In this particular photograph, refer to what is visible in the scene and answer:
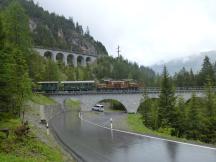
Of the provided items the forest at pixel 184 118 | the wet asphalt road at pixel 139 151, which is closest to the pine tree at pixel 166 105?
the forest at pixel 184 118

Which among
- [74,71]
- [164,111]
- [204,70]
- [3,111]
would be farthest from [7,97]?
[74,71]

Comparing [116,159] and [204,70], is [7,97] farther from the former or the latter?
[204,70]

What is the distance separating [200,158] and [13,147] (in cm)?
846

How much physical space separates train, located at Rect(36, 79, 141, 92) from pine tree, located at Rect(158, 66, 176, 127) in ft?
115

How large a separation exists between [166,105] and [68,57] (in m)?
119

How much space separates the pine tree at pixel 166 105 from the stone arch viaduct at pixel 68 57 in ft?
313

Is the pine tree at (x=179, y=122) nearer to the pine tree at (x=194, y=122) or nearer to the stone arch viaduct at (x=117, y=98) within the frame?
the pine tree at (x=194, y=122)

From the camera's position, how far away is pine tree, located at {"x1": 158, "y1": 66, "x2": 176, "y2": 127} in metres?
41.0

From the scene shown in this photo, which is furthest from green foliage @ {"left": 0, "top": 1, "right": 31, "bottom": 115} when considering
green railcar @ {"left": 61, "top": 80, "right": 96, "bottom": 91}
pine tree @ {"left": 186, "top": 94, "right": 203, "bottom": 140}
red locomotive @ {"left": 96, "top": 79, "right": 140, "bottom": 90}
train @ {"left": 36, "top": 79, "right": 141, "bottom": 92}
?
red locomotive @ {"left": 96, "top": 79, "right": 140, "bottom": 90}

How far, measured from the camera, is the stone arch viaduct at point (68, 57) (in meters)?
138

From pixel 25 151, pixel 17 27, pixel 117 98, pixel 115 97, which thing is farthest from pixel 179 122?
pixel 115 97

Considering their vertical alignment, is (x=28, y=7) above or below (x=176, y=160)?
above

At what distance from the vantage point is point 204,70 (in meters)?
101

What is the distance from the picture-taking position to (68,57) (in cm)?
15675
